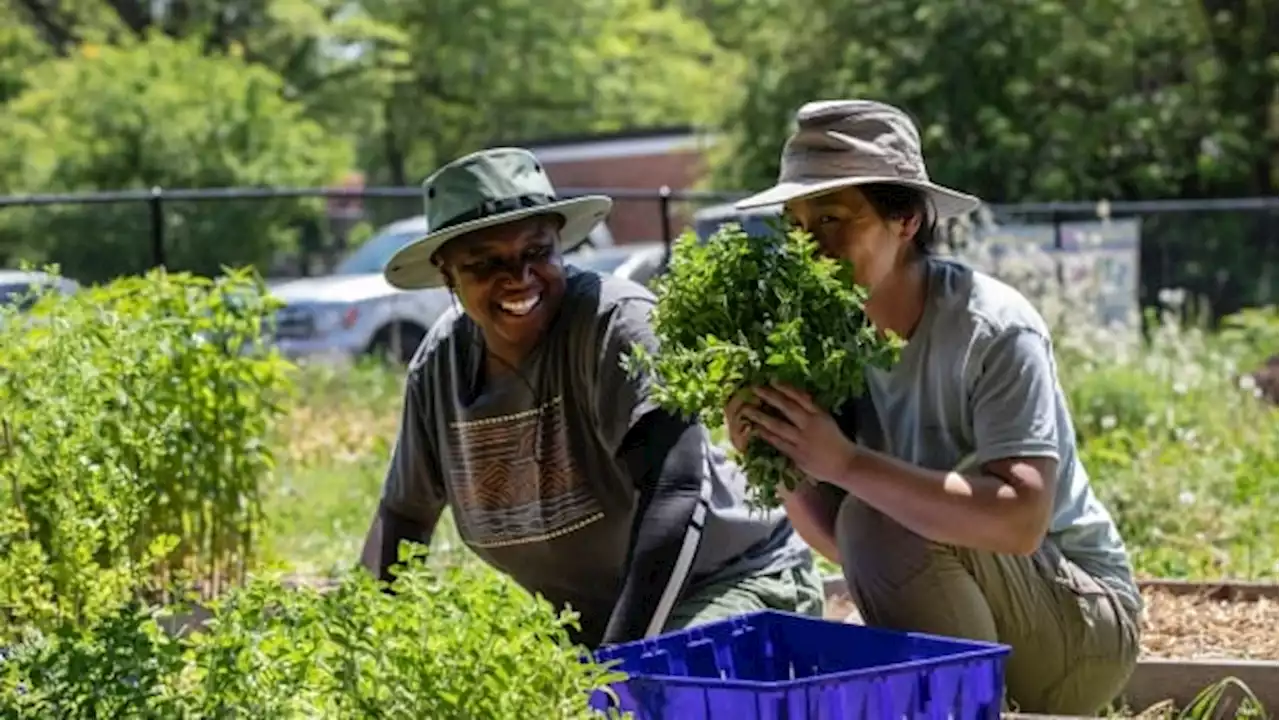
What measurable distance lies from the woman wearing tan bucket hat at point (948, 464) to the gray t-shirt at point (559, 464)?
0.73 ft

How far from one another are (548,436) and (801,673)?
0.94m

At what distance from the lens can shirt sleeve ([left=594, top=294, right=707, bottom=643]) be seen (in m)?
3.58

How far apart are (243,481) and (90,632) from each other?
2.83m

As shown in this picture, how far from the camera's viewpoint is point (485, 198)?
3914mm

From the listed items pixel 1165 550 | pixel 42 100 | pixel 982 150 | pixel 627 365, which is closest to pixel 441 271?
pixel 627 365

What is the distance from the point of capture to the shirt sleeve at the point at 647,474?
3.58 meters

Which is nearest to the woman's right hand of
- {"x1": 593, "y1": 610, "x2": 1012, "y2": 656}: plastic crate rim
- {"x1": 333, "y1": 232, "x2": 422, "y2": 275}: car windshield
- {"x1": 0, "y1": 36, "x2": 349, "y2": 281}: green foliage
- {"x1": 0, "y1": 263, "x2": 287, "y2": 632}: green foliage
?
{"x1": 593, "y1": 610, "x2": 1012, "y2": 656}: plastic crate rim

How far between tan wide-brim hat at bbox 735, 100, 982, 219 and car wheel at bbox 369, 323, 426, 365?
9899 millimetres

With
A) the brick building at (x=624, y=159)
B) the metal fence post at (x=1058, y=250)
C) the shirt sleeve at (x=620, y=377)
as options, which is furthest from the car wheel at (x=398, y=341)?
the brick building at (x=624, y=159)

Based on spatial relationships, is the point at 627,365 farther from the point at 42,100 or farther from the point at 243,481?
the point at 42,100

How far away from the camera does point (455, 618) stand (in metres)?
2.38

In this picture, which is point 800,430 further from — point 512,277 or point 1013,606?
point 512,277

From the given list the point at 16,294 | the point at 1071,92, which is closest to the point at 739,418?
the point at 16,294

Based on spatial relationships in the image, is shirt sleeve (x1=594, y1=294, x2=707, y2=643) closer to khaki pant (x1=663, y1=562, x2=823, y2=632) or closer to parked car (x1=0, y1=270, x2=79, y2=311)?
khaki pant (x1=663, y1=562, x2=823, y2=632)
